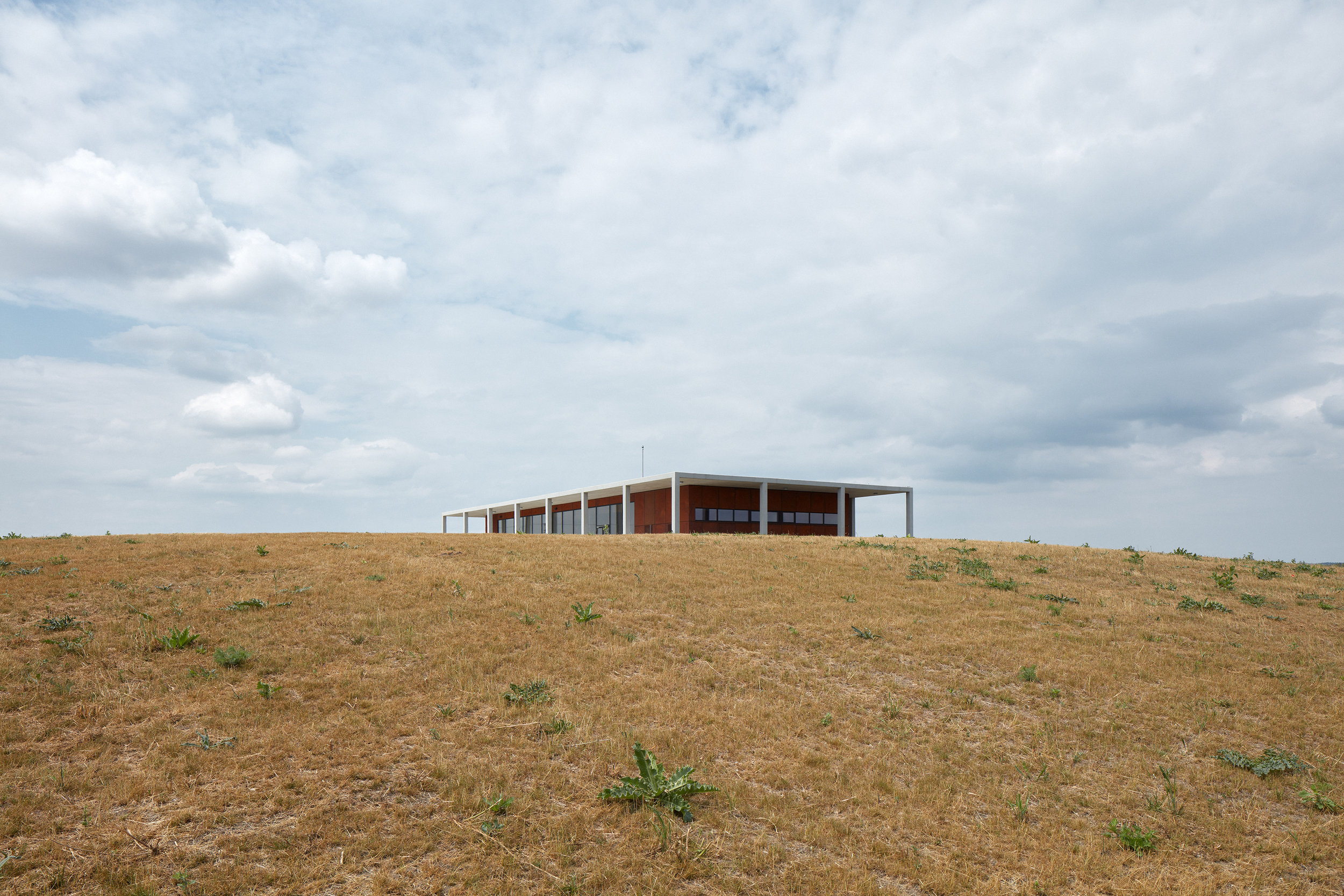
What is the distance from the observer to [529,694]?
11.1 metres

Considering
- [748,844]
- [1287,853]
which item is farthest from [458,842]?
[1287,853]

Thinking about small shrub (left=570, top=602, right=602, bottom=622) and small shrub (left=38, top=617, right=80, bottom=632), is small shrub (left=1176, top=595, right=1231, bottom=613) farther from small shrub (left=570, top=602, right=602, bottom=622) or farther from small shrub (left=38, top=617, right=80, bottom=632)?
small shrub (left=38, top=617, right=80, bottom=632)

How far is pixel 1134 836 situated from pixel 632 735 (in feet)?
20.4

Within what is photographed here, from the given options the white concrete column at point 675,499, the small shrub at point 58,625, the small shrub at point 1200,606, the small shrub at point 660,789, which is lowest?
the small shrub at point 660,789

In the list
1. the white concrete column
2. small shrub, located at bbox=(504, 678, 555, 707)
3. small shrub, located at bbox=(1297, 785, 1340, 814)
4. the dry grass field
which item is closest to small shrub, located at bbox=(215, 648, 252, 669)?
the dry grass field

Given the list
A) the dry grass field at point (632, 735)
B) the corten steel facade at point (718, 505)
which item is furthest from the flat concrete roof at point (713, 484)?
the dry grass field at point (632, 735)

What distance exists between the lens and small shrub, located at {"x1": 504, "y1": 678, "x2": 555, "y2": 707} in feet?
35.8

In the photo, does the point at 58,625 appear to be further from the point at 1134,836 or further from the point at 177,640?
the point at 1134,836

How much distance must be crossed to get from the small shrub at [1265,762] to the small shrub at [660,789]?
7.88 meters

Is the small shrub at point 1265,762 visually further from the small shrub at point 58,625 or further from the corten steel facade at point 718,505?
the corten steel facade at point 718,505

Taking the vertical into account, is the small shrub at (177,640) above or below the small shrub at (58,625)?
below

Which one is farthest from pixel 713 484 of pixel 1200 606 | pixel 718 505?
pixel 1200 606

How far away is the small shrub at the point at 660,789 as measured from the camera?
27.3 ft

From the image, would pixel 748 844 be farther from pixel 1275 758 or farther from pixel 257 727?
pixel 1275 758
